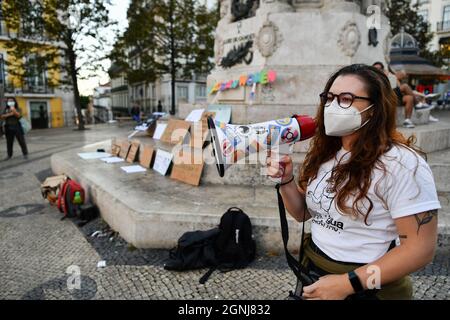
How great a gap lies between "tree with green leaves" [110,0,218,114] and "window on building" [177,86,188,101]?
15.5 m

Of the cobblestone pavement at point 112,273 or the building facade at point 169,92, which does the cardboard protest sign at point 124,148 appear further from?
the building facade at point 169,92

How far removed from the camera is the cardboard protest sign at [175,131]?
6504 mm

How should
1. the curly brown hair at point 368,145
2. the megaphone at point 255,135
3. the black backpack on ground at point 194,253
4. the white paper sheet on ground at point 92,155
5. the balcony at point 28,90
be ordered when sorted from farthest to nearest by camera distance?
the balcony at point 28,90, the white paper sheet on ground at point 92,155, the black backpack on ground at point 194,253, the megaphone at point 255,135, the curly brown hair at point 368,145

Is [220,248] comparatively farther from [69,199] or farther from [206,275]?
[69,199]

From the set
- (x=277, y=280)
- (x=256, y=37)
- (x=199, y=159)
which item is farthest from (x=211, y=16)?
(x=277, y=280)

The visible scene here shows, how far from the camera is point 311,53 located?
272 inches

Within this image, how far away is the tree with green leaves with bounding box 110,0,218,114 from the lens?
23984mm

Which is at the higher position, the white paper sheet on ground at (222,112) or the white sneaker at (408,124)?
the white paper sheet on ground at (222,112)

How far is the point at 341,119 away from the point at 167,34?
25.1 meters

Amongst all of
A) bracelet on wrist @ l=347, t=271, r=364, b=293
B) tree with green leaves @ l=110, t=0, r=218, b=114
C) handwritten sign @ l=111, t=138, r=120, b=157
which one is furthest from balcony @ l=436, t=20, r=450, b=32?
bracelet on wrist @ l=347, t=271, r=364, b=293

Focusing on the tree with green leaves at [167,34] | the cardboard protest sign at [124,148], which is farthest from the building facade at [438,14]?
the cardboard protest sign at [124,148]

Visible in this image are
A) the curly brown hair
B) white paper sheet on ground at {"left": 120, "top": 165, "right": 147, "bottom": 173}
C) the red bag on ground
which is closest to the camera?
the curly brown hair

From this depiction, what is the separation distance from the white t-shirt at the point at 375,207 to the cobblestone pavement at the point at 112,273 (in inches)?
57.3

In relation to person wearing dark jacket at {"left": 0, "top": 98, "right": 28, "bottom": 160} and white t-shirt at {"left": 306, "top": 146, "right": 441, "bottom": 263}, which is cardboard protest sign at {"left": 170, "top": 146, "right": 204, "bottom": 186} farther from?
person wearing dark jacket at {"left": 0, "top": 98, "right": 28, "bottom": 160}
